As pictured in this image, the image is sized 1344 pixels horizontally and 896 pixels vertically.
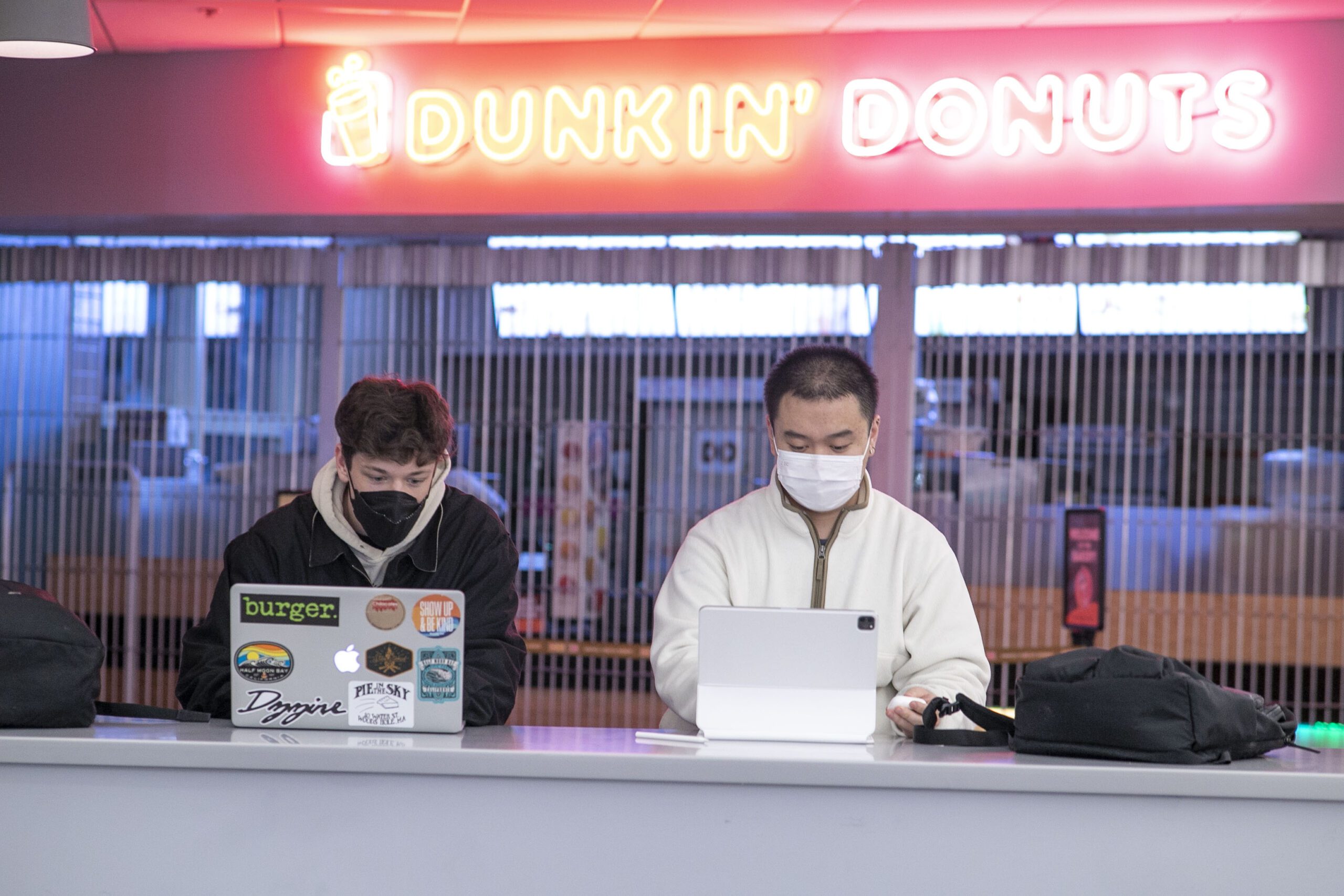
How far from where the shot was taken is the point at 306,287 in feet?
19.1

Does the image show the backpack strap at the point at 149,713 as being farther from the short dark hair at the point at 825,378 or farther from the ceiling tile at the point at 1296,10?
the ceiling tile at the point at 1296,10

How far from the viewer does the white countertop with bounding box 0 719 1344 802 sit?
192 cm

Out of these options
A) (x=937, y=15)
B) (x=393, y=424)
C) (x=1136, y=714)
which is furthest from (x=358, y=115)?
(x=1136, y=714)

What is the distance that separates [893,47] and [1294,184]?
154 cm

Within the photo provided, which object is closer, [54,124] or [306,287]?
[54,124]

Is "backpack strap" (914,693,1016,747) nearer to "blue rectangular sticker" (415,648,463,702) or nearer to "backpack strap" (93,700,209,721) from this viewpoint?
"blue rectangular sticker" (415,648,463,702)

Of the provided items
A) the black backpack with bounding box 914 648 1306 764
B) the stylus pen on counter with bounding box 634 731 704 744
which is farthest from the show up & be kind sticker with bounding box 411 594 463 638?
the black backpack with bounding box 914 648 1306 764

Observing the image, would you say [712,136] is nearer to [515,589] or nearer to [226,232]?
[226,232]

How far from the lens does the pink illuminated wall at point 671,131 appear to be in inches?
191

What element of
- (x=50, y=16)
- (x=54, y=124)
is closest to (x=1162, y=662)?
(x=50, y=16)

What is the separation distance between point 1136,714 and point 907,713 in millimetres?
461

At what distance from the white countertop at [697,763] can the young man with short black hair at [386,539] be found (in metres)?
0.54

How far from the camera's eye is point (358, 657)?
2211 millimetres

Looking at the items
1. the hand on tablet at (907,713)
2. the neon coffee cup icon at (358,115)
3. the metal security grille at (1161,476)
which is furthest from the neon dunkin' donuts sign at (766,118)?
the hand on tablet at (907,713)
